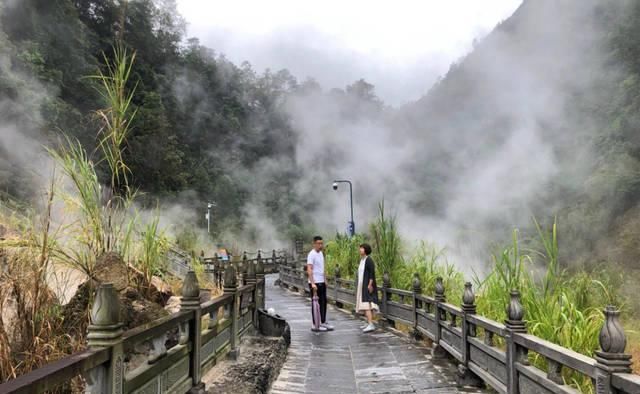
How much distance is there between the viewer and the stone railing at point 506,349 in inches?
93.3

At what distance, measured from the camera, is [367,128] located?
2395 inches

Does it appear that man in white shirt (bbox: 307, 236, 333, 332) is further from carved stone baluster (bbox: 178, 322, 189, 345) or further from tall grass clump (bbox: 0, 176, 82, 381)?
tall grass clump (bbox: 0, 176, 82, 381)

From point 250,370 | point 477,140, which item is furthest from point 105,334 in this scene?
point 477,140

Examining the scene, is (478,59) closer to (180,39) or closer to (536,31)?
(536,31)

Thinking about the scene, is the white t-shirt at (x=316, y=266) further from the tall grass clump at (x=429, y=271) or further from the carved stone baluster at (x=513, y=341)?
the carved stone baluster at (x=513, y=341)

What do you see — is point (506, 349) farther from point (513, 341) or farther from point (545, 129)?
point (545, 129)

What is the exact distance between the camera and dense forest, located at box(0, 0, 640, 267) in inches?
955

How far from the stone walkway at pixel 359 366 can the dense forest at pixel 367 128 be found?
6831 millimetres

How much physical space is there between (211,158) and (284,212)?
8.78m

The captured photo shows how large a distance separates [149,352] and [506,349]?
2656 millimetres

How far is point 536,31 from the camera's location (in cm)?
5075

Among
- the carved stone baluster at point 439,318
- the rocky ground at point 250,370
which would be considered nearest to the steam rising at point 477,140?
the carved stone baluster at point 439,318

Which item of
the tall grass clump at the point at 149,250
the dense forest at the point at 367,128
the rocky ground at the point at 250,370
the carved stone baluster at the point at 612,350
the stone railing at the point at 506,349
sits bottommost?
the rocky ground at the point at 250,370

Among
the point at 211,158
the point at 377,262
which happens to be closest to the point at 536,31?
the point at 211,158
